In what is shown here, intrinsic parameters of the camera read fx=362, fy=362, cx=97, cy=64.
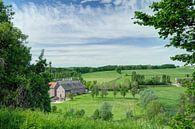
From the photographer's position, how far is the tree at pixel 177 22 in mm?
8805

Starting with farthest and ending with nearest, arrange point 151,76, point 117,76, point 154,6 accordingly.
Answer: point 117,76 → point 151,76 → point 154,6

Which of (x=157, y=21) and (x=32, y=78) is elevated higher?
(x=157, y=21)

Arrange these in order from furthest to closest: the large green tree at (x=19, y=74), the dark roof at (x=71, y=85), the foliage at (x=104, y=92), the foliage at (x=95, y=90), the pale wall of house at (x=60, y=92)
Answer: the dark roof at (x=71, y=85) < the pale wall of house at (x=60, y=92) < the foliage at (x=95, y=90) < the foliage at (x=104, y=92) < the large green tree at (x=19, y=74)

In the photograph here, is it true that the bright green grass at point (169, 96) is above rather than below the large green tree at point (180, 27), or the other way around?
below

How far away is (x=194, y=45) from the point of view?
8992mm

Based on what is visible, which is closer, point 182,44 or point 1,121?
point 182,44

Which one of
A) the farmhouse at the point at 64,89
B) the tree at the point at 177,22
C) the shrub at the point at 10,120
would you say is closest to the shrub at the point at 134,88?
the farmhouse at the point at 64,89

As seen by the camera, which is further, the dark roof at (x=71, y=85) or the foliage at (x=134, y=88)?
the dark roof at (x=71, y=85)

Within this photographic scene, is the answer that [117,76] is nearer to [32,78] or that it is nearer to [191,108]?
[32,78]

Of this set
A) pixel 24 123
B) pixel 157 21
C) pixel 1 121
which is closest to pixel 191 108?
pixel 157 21

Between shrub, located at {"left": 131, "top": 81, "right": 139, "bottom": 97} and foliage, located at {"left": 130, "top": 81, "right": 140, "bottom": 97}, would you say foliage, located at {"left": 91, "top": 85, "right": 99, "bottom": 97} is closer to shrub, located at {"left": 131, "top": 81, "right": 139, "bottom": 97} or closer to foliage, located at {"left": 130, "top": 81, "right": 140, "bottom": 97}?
foliage, located at {"left": 130, "top": 81, "right": 140, "bottom": 97}

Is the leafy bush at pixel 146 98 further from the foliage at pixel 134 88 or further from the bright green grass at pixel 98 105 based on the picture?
the foliage at pixel 134 88

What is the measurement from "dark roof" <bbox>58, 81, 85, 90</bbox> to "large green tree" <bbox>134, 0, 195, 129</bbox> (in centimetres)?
14503

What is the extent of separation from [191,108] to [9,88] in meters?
18.8
